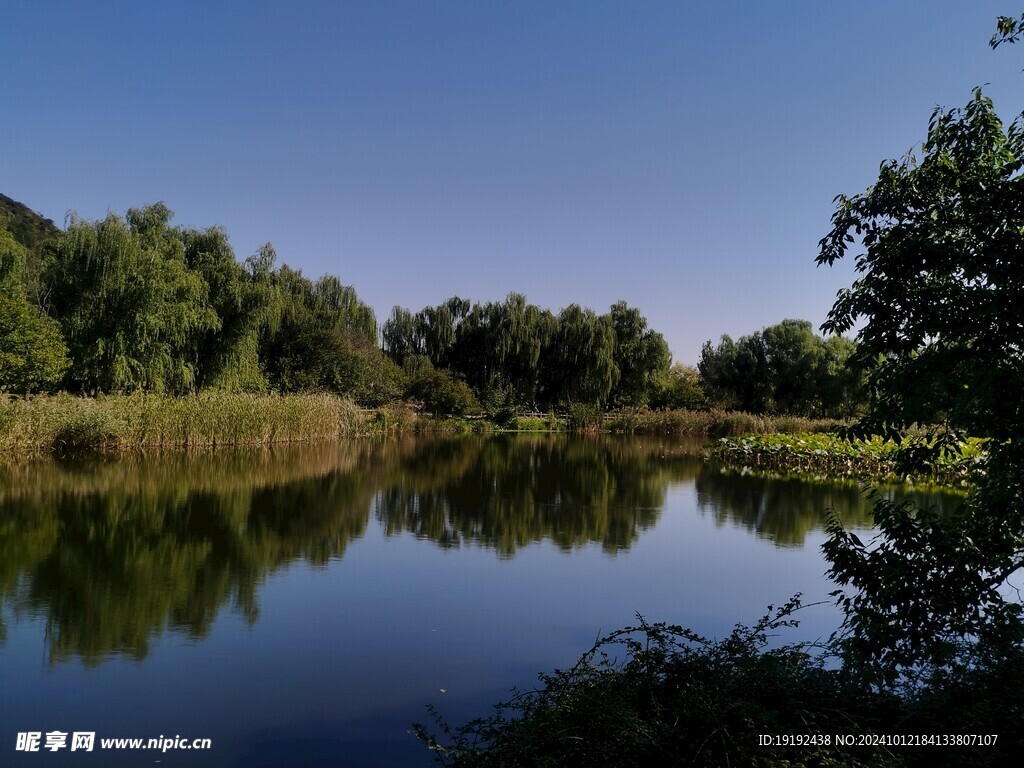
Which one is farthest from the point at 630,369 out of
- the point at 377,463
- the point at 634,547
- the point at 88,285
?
the point at 634,547

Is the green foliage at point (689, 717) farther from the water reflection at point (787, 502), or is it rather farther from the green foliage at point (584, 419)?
the green foliage at point (584, 419)

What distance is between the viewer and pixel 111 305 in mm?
22391

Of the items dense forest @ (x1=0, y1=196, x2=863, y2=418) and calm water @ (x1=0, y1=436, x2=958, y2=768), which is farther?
dense forest @ (x1=0, y1=196, x2=863, y2=418)

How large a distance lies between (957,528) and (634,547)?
6170 millimetres

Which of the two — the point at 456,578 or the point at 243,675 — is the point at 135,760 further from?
the point at 456,578

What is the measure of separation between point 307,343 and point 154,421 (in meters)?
12.6

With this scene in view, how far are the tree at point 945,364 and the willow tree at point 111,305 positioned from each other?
71.3 ft

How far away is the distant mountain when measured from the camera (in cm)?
4183

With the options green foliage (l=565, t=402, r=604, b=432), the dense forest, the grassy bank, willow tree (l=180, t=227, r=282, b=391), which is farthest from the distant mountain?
the grassy bank

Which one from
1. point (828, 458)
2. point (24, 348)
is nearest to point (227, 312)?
point (24, 348)

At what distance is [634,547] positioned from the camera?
391 inches

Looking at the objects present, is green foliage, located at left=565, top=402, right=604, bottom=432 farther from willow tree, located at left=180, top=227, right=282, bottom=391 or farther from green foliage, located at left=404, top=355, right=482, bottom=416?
willow tree, located at left=180, top=227, right=282, bottom=391

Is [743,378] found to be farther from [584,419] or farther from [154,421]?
[154,421]

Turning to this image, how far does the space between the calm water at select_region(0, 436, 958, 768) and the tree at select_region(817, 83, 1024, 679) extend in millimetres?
2170
